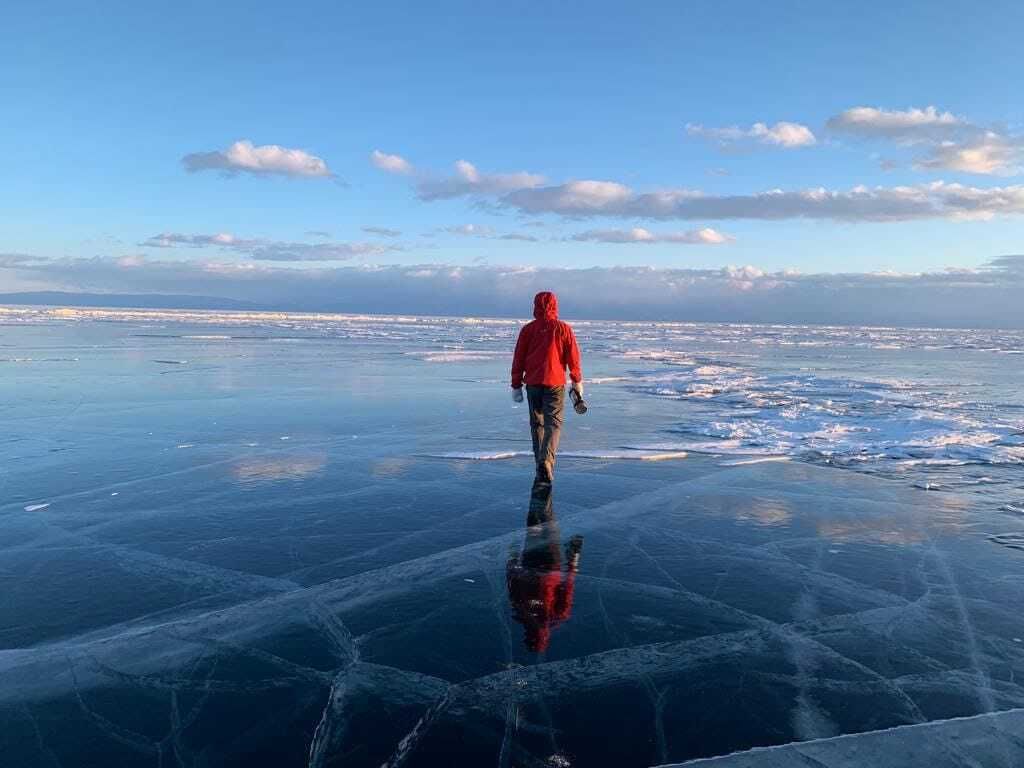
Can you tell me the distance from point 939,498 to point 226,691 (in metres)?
6.68

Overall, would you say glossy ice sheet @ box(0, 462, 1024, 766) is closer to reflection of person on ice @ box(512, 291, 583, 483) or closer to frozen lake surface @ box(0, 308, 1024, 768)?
frozen lake surface @ box(0, 308, 1024, 768)

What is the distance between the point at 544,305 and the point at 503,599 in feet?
12.0

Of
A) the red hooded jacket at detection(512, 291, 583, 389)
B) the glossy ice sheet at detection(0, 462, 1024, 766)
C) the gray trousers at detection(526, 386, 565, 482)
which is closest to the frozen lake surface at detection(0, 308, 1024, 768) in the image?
the glossy ice sheet at detection(0, 462, 1024, 766)

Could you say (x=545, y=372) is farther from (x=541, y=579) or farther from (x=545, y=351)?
(x=541, y=579)

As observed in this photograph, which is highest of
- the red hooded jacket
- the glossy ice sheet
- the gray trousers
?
the red hooded jacket

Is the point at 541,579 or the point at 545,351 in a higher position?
the point at 545,351

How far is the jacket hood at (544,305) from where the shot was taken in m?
7.24

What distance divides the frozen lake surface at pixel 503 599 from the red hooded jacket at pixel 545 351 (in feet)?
3.81

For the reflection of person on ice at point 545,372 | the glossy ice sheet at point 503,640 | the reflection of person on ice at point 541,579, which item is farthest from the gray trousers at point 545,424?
the glossy ice sheet at point 503,640

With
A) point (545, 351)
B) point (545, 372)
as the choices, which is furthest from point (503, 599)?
point (545, 351)

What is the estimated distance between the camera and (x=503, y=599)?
14.2 ft

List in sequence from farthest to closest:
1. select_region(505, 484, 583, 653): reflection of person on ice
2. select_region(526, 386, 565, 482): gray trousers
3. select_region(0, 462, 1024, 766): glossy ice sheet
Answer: select_region(526, 386, 565, 482): gray trousers → select_region(505, 484, 583, 653): reflection of person on ice → select_region(0, 462, 1024, 766): glossy ice sheet

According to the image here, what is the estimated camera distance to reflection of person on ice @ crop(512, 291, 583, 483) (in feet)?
23.7

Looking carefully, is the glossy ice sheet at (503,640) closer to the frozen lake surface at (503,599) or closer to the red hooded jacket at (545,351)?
the frozen lake surface at (503,599)
